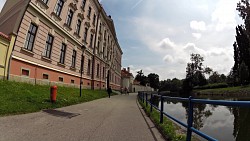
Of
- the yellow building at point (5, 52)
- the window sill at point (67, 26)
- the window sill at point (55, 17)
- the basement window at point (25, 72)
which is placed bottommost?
the basement window at point (25, 72)

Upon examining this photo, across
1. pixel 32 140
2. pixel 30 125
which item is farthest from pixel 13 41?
pixel 32 140

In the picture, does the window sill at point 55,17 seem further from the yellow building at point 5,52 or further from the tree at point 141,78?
the tree at point 141,78

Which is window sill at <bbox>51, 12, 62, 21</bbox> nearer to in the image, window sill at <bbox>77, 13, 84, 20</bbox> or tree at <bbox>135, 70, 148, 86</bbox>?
window sill at <bbox>77, 13, 84, 20</bbox>

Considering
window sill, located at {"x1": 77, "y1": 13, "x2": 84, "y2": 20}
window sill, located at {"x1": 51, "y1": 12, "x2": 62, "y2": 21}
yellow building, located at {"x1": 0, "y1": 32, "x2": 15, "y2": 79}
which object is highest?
window sill, located at {"x1": 77, "y1": 13, "x2": 84, "y2": 20}

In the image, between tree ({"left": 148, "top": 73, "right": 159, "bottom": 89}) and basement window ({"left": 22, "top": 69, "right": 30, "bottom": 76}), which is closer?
basement window ({"left": 22, "top": 69, "right": 30, "bottom": 76})

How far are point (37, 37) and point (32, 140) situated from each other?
41.3 feet

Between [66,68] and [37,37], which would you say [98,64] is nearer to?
[66,68]

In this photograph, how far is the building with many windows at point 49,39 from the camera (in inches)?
553

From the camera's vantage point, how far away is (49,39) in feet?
58.8

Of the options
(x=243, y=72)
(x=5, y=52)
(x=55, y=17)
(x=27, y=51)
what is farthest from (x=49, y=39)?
(x=243, y=72)

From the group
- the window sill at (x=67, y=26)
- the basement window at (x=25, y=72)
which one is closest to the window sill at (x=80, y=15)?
the window sill at (x=67, y=26)

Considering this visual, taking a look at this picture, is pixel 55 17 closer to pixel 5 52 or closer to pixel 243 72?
pixel 5 52

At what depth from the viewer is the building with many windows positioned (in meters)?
14.0

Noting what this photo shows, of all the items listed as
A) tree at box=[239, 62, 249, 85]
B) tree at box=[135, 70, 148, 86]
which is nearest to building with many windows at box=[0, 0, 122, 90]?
tree at box=[239, 62, 249, 85]
